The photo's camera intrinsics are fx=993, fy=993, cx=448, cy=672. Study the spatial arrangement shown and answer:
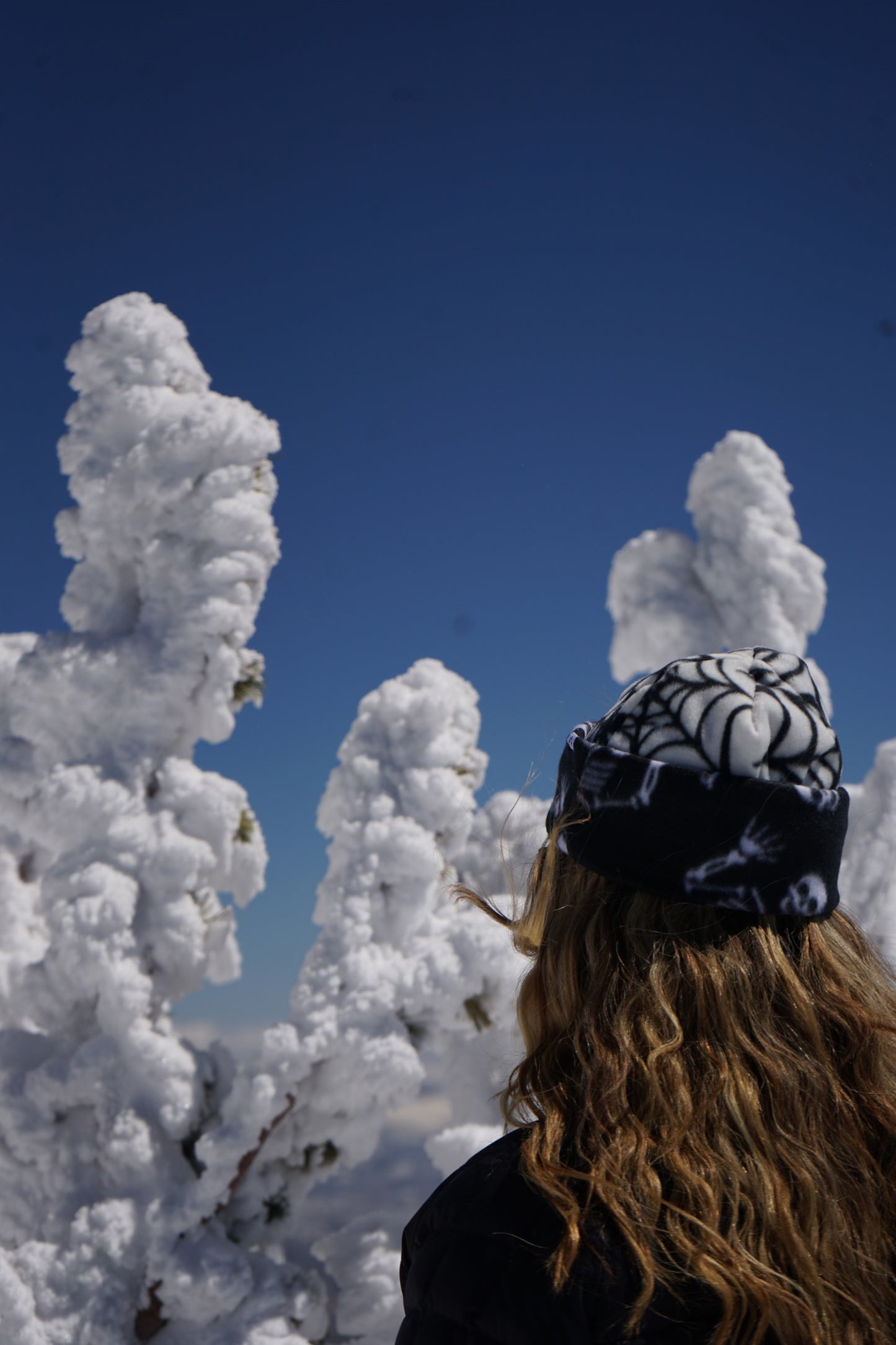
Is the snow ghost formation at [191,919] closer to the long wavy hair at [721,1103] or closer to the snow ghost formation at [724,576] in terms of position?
the snow ghost formation at [724,576]

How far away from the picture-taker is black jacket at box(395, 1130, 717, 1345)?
983mm

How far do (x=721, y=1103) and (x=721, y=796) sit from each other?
0.34 metres

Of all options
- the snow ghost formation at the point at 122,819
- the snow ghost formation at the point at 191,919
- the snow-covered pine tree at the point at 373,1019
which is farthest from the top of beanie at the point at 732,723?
the snow ghost formation at the point at 122,819

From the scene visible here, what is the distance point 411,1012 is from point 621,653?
2.80 meters

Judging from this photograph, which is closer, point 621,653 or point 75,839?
point 75,839

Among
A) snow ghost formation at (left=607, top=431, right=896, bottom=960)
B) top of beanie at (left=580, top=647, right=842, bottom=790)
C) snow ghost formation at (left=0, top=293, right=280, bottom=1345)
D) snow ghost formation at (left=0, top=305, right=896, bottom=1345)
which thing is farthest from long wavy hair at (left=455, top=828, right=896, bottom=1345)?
snow ghost formation at (left=607, top=431, right=896, bottom=960)

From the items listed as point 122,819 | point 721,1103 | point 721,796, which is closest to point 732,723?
point 721,796

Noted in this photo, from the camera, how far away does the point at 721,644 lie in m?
6.39

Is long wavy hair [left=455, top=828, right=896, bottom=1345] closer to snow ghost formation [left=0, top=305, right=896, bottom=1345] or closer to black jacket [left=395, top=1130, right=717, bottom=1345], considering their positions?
black jacket [left=395, top=1130, right=717, bottom=1345]

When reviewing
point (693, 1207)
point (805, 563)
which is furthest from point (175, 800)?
point (693, 1207)

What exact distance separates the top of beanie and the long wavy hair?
180mm

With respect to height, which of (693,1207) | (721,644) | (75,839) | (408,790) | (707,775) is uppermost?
(721,644)

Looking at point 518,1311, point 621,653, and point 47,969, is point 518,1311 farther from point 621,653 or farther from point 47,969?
point 621,653

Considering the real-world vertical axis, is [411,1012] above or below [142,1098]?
above
